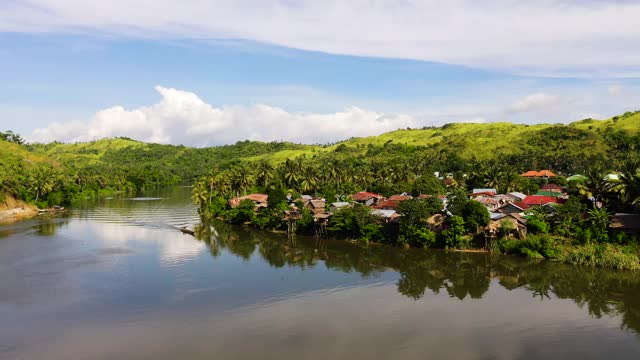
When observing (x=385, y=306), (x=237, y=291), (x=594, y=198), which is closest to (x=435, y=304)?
(x=385, y=306)

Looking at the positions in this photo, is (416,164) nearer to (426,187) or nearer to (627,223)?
(426,187)

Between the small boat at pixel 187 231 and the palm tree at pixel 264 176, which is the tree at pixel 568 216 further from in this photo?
the palm tree at pixel 264 176

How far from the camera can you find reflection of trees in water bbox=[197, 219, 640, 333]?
44438 millimetres

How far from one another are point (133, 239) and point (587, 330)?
196ft

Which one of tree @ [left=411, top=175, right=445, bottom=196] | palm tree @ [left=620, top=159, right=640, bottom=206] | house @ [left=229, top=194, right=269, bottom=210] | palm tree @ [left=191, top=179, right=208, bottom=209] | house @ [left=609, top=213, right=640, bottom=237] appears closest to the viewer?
house @ [left=609, top=213, right=640, bottom=237]

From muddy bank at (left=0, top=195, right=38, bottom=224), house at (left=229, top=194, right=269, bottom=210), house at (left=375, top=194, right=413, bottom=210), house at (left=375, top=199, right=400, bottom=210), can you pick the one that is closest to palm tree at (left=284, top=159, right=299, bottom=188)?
house at (left=229, top=194, right=269, bottom=210)

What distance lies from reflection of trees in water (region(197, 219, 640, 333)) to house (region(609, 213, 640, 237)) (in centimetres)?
625

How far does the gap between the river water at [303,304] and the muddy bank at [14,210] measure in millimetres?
37106

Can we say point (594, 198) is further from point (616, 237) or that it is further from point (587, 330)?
point (587, 330)

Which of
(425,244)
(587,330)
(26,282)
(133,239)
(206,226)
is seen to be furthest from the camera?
(206,226)

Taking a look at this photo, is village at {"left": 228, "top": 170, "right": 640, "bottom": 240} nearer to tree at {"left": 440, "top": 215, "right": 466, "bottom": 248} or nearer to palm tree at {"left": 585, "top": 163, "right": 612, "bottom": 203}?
tree at {"left": 440, "top": 215, "right": 466, "bottom": 248}

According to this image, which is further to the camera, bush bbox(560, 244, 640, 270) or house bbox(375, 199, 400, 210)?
house bbox(375, 199, 400, 210)

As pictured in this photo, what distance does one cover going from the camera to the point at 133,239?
74312 mm

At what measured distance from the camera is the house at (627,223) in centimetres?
5372
